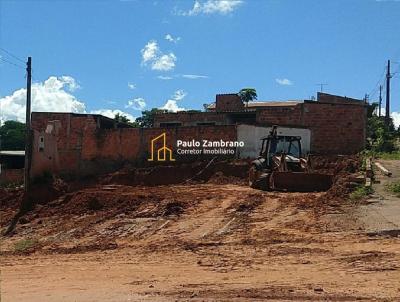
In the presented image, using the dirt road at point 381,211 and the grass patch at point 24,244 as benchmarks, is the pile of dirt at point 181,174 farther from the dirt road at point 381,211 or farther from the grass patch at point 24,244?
the grass patch at point 24,244

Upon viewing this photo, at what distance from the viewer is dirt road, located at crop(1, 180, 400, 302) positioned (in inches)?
312

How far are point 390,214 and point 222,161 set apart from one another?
16519mm

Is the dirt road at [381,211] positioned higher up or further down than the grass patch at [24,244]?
higher up

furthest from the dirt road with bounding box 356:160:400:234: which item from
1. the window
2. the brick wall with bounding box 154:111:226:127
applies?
the brick wall with bounding box 154:111:226:127

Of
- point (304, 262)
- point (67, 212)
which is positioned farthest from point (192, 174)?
point (304, 262)

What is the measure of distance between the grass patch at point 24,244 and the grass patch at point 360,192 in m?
10.9

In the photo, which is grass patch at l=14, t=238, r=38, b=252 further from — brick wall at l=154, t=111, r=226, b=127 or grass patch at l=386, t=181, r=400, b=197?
brick wall at l=154, t=111, r=226, b=127

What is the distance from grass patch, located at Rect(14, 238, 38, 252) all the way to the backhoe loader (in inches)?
382

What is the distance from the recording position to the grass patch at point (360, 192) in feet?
59.8

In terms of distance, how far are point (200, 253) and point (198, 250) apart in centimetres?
39

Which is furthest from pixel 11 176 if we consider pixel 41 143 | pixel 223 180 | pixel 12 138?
pixel 12 138

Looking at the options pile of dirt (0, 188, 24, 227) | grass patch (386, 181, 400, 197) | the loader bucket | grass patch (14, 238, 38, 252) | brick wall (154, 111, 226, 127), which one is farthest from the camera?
brick wall (154, 111, 226, 127)

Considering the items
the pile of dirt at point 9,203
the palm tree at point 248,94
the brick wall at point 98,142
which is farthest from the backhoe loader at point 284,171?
the palm tree at point 248,94

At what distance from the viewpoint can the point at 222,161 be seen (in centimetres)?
3091
